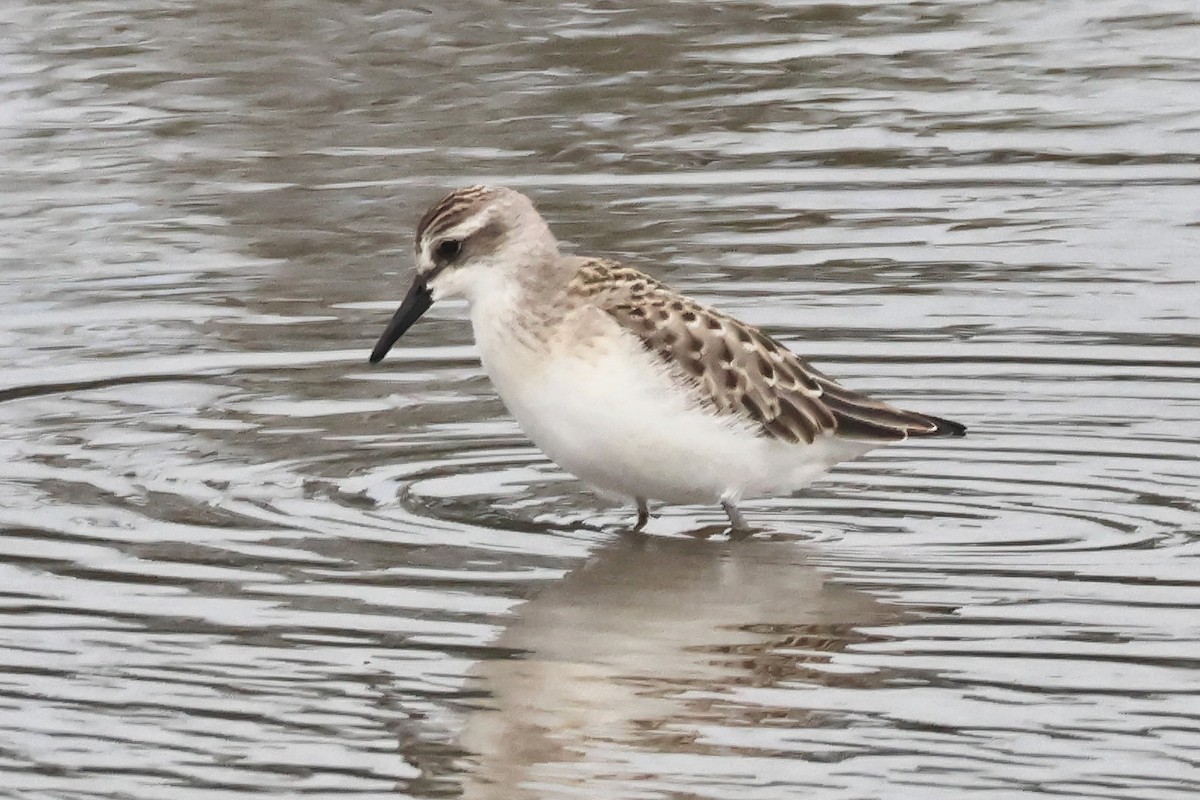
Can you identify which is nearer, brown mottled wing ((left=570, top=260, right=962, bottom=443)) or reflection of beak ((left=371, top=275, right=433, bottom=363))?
brown mottled wing ((left=570, top=260, right=962, bottom=443))

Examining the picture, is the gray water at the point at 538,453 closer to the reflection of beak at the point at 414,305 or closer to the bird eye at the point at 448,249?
the reflection of beak at the point at 414,305

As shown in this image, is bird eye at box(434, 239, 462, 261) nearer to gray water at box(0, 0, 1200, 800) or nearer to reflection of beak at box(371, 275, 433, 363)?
reflection of beak at box(371, 275, 433, 363)

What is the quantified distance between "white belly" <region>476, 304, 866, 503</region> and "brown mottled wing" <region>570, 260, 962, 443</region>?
0.09 metres

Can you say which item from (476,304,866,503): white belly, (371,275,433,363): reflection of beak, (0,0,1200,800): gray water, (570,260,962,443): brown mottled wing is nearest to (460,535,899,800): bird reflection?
(0,0,1200,800): gray water

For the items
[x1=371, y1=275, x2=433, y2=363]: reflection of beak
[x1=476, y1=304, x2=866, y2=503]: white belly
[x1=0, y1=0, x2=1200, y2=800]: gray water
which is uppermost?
[x1=371, y1=275, x2=433, y2=363]: reflection of beak

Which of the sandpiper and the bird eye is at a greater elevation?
the bird eye

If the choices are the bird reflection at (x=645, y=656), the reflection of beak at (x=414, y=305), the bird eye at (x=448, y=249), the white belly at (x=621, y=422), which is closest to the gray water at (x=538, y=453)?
the bird reflection at (x=645, y=656)

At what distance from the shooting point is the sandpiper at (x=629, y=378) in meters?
9.31

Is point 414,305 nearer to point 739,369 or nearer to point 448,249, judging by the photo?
point 448,249

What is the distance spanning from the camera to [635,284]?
9766 mm

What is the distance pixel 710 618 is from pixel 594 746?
145cm

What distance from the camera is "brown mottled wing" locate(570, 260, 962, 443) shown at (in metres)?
9.58

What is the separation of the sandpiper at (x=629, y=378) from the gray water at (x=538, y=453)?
31 cm

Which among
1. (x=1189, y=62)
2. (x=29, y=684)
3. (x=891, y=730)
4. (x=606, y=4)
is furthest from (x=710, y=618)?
(x=606, y=4)
